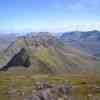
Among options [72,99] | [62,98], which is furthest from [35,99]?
[72,99]

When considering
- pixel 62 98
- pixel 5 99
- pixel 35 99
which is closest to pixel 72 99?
pixel 62 98

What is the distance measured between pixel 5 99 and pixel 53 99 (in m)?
47.5

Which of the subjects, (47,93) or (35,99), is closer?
(35,99)

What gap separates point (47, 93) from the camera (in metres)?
114

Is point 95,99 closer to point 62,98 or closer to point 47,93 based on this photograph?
point 62,98

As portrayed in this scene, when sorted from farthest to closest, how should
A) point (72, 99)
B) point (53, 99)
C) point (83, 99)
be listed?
1. point (83, 99)
2. point (72, 99)
3. point (53, 99)

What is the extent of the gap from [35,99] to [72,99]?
2816 cm

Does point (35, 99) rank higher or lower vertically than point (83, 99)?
higher

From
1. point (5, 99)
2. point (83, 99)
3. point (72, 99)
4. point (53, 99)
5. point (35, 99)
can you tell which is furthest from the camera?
point (5, 99)

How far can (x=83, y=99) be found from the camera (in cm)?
13475

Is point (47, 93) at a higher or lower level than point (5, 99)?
higher

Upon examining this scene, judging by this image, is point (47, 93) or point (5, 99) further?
point (5, 99)

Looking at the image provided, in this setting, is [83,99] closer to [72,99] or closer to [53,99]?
[72,99]

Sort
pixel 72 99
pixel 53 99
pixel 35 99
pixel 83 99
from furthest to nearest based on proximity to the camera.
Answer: pixel 83 99 → pixel 72 99 → pixel 53 99 → pixel 35 99
